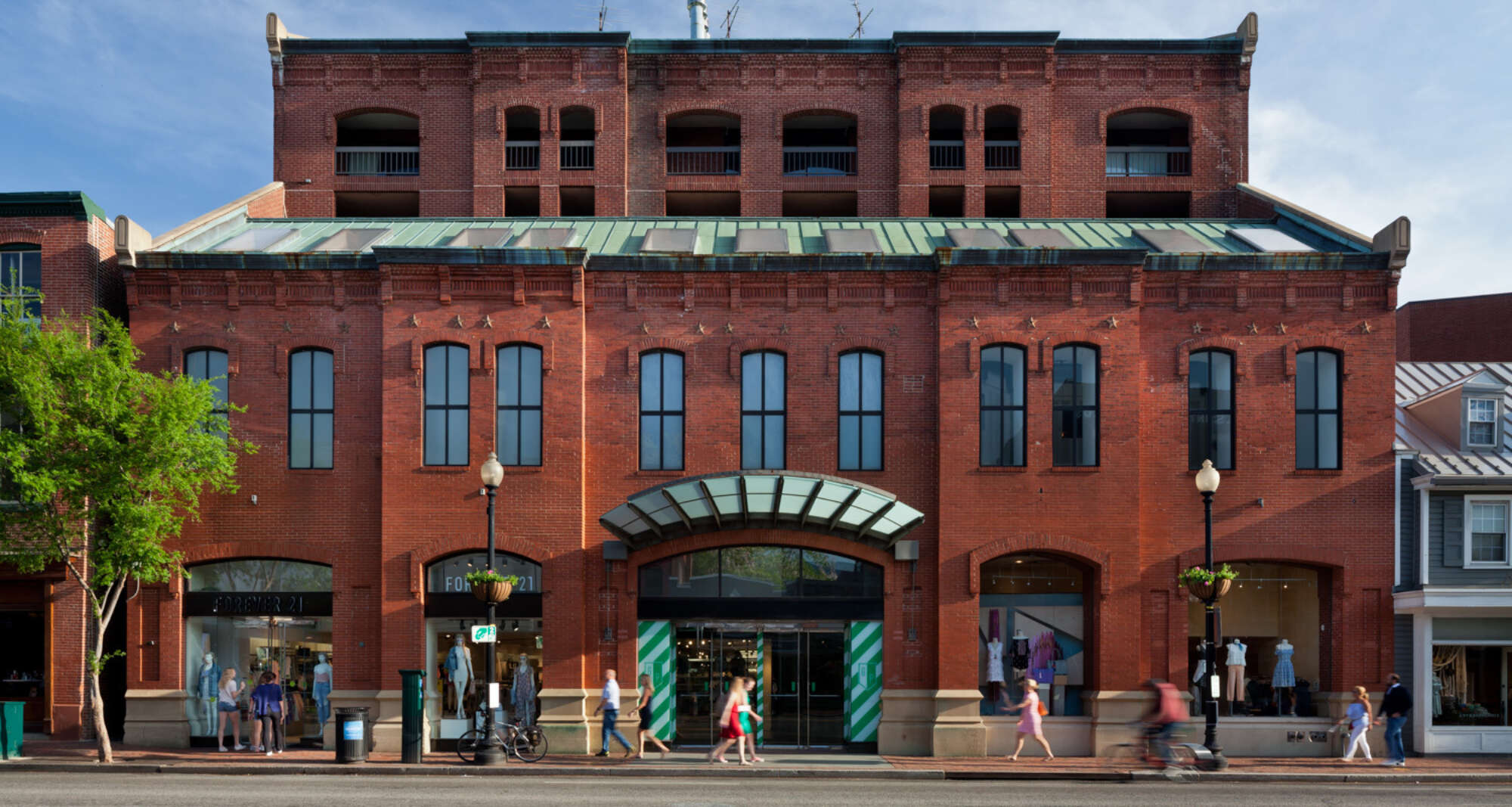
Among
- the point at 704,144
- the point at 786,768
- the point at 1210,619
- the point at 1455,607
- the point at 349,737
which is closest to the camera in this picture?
the point at 786,768

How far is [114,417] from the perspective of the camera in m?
21.5

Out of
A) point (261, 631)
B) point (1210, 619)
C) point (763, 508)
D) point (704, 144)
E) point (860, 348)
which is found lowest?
point (261, 631)

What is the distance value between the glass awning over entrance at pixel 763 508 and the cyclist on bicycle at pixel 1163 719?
19.5 ft

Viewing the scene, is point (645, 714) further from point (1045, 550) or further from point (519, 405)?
point (1045, 550)

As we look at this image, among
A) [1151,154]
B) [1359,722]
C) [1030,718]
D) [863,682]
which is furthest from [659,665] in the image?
[1151,154]

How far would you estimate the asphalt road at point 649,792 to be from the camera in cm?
1648

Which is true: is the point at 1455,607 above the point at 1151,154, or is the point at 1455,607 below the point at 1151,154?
below

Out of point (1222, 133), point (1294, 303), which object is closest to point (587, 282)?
point (1294, 303)

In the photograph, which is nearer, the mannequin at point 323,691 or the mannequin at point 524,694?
the mannequin at point 524,694

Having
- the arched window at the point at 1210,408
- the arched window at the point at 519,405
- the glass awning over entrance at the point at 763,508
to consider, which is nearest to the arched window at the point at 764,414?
the glass awning over entrance at the point at 763,508

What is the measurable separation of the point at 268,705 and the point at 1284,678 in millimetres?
20814

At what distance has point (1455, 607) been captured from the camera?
2331cm

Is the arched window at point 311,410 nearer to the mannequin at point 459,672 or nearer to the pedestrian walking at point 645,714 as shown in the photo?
the mannequin at point 459,672

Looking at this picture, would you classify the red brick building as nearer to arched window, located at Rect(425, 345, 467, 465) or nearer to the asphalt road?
arched window, located at Rect(425, 345, 467, 465)
